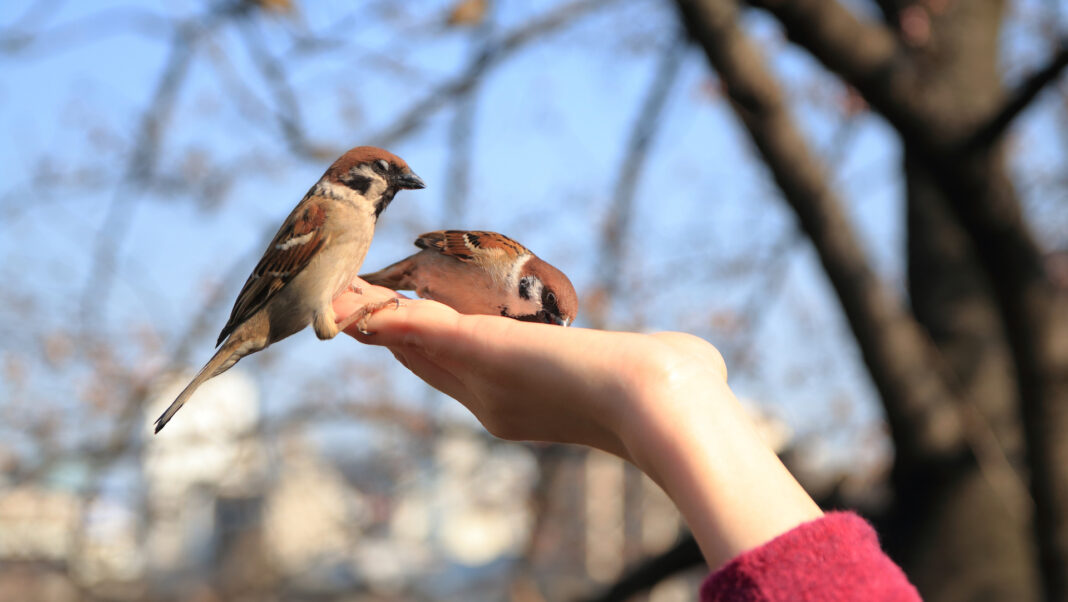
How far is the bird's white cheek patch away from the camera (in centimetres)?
220

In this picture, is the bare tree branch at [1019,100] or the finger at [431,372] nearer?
the finger at [431,372]

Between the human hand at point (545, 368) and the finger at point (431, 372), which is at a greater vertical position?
the human hand at point (545, 368)

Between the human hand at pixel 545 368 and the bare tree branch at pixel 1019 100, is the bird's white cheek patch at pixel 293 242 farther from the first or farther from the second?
the bare tree branch at pixel 1019 100

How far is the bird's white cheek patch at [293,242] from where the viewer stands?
2.20 meters

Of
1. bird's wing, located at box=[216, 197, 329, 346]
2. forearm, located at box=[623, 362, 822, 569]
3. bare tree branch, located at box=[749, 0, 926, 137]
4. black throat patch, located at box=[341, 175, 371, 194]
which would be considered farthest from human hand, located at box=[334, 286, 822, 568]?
bare tree branch, located at box=[749, 0, 926, 137]

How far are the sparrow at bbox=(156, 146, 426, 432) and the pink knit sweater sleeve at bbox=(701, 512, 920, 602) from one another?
124 centimetres

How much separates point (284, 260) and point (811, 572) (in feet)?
5.11

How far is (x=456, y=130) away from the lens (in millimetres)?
5328

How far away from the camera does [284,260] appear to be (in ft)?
7.31

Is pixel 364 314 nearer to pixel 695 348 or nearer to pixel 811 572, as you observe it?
pixel 695 348

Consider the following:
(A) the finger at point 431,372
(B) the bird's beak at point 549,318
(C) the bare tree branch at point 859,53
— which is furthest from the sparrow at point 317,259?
(C) the bare tree branch at point 859,53

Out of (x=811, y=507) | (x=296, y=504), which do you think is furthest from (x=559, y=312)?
(x=296, y=504)

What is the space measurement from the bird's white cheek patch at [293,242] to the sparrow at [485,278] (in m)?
0.35

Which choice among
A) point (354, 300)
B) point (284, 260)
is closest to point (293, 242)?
point (284, 260)
